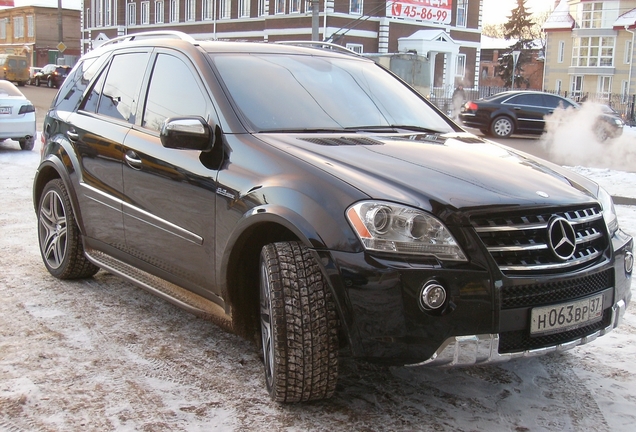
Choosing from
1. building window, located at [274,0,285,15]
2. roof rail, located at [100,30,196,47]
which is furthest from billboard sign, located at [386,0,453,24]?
roof rail, located at [100,30,196,47]

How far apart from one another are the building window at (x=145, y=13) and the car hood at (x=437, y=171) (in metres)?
59.0

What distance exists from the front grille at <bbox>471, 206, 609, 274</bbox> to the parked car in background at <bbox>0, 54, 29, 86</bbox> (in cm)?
5315

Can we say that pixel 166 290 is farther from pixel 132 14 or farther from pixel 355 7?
pixel 132 14


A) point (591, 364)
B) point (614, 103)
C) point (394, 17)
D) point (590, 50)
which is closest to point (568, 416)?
point (591, 364)

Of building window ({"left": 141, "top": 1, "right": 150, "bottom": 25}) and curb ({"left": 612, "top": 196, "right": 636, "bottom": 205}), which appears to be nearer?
curb ({"left": 612, "top": 196, "right": 636, "bottom": 205})

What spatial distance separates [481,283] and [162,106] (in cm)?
225

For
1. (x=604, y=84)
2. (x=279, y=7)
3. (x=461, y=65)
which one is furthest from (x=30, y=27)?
(x=604, y=84)

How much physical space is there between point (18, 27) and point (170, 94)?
8364 cm

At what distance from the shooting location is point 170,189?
4141mm

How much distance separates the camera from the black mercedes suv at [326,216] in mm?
3107

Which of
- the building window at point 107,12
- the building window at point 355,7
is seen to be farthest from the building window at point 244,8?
the building window at point 107,12

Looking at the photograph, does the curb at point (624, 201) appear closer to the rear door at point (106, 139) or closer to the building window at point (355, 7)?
the rear door at point (106, 139)

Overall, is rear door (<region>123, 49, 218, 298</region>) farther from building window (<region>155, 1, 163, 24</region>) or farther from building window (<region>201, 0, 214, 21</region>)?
building window (<region>155, 1, 163, 24</region>)

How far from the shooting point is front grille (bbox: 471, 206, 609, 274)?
3141 millimetres
